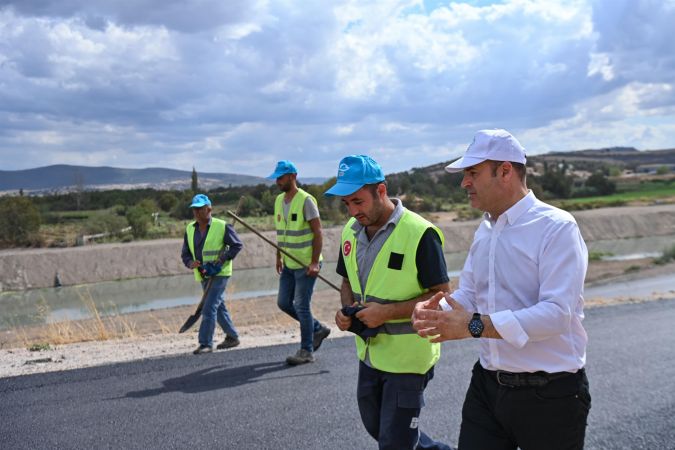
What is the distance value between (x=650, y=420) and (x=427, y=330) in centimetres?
392

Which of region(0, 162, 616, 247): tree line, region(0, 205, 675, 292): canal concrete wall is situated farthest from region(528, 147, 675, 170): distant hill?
region(0, 205, 675, 292): canal concrete wall

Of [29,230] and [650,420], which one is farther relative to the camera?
[29,230]

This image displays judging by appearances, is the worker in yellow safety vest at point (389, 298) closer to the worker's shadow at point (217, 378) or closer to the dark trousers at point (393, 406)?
the dark trousers at point (393, 406)

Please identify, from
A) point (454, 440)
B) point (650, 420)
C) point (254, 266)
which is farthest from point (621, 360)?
point (254, 266)

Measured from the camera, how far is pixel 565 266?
8.91 feet

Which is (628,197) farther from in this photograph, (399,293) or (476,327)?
(476,327)

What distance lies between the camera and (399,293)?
12.4 feet

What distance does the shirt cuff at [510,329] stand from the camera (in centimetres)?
266

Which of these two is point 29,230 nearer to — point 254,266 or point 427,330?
point 254,266

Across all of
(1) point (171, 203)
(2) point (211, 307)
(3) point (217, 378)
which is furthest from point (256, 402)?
(1) point (171, 203)

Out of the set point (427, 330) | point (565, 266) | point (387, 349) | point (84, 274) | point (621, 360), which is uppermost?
point (565, 266)

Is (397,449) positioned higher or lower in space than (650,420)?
higher

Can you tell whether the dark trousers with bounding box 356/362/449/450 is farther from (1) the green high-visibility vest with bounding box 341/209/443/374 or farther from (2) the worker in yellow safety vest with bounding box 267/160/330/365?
(2) the worker in yellow safety vest with bounding box 267/160/330/365

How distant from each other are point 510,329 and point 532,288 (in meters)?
0.28
